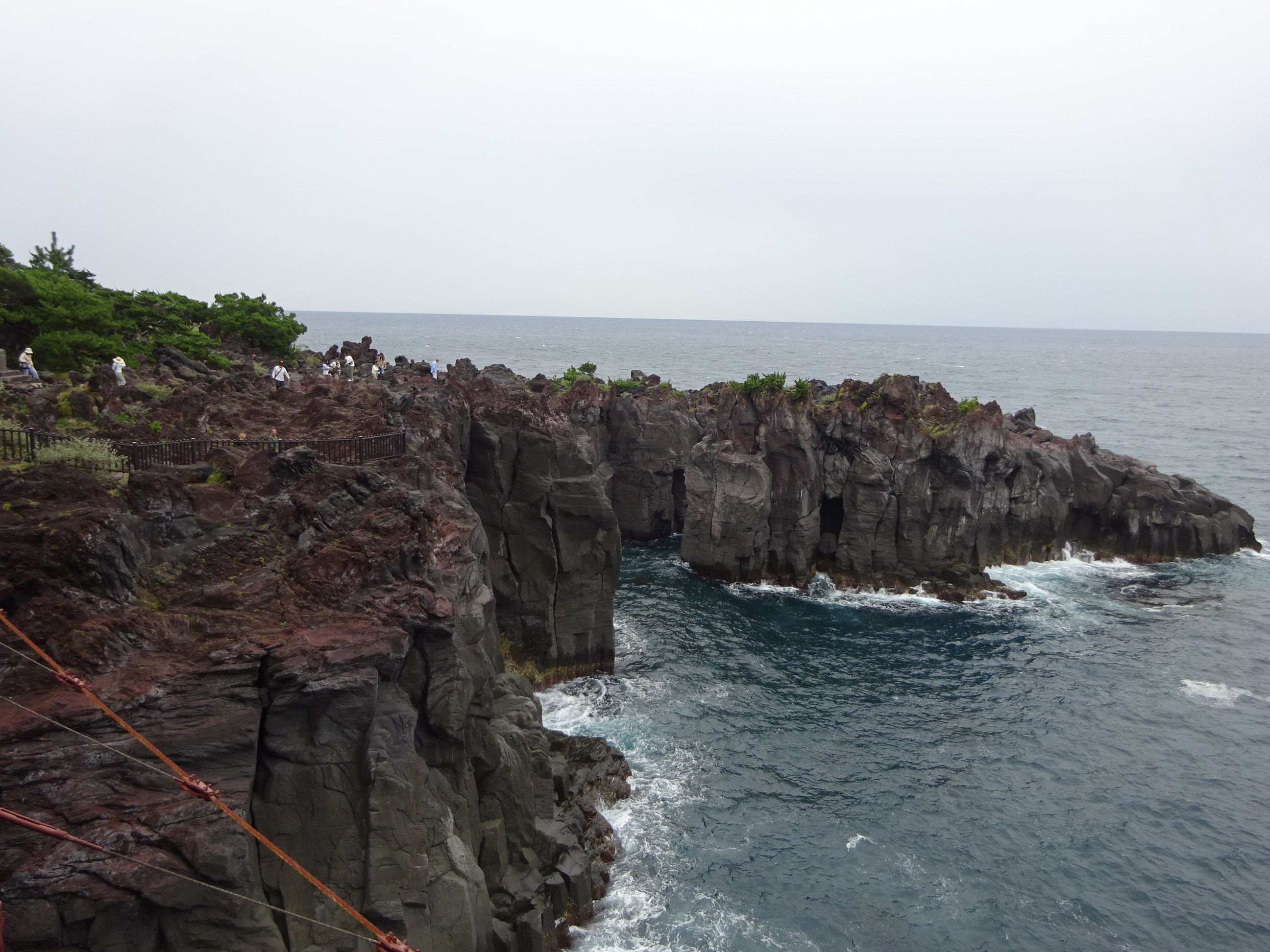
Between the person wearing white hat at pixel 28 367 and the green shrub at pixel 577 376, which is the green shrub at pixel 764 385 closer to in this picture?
the green shrub at pixel 577 376

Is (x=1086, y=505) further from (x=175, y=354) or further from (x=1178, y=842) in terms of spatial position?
(x=175, y=354)

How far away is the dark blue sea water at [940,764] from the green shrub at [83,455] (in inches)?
778

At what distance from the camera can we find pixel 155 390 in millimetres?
34969

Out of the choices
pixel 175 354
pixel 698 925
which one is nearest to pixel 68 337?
pixel 175 354

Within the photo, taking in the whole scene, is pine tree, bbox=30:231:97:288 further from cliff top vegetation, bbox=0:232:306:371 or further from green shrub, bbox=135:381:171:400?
green shrub, bbox=135:381:171:400

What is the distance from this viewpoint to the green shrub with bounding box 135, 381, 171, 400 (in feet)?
110

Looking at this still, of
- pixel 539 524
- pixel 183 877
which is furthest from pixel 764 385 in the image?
pixel 183 877

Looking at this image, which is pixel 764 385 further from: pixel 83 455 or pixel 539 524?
pixel 83 455

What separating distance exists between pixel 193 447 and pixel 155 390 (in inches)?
436

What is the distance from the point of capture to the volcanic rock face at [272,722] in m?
15.7

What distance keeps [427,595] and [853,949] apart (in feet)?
55.1

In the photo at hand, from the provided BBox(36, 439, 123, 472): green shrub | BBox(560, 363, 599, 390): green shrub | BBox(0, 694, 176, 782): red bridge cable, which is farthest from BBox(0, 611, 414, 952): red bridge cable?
BBox(560, 363, 599, 390): green shrub

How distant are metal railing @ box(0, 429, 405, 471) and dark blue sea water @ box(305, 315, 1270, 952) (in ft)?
52.2

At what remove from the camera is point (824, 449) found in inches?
2384
